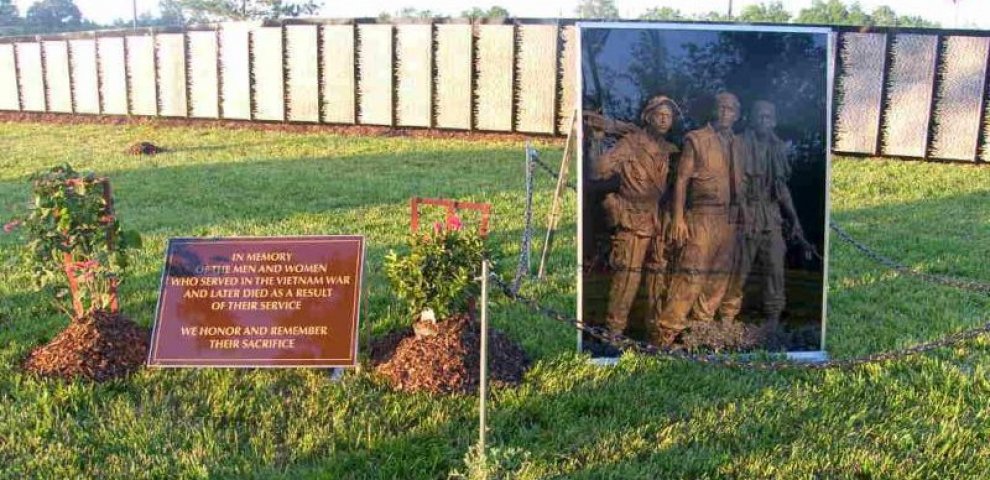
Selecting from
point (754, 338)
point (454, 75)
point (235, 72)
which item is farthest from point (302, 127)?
point (754, 338)

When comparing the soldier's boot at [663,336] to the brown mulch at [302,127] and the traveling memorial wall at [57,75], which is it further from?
the traveling memorial wall at [57,75]

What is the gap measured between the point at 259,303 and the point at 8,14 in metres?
62.8

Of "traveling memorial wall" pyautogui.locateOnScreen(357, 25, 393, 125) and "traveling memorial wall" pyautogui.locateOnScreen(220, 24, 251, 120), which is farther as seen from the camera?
"traveling memorial wall" pyautogui.locateOnScreen(220, 24, 251, 120)

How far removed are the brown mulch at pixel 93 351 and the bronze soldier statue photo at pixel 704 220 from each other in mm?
3081

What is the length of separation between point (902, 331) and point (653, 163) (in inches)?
84.5

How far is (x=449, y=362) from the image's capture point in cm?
445

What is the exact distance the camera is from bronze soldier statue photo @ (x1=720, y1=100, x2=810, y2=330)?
4891 mm

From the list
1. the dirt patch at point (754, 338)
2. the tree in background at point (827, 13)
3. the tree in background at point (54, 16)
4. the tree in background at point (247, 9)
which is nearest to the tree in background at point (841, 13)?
the tree in background at point (827, 13)

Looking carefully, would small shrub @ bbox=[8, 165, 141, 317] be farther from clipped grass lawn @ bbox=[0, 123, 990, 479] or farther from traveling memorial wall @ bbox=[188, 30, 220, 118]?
traveling memorial wall @ bbox=[188, 30, 220, 118]

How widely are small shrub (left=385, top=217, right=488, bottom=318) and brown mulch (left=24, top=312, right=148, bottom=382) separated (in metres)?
1.57

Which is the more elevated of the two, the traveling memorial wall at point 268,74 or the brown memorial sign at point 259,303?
the traveling memorial wall at point 268,74

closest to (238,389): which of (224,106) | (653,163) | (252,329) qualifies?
Answer: (252,329)

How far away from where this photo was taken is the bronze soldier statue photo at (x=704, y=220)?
15.8ft

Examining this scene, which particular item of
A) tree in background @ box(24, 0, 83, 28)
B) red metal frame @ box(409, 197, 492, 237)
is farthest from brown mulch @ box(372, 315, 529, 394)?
tree in background @ box(24, 0, 83, 28)
